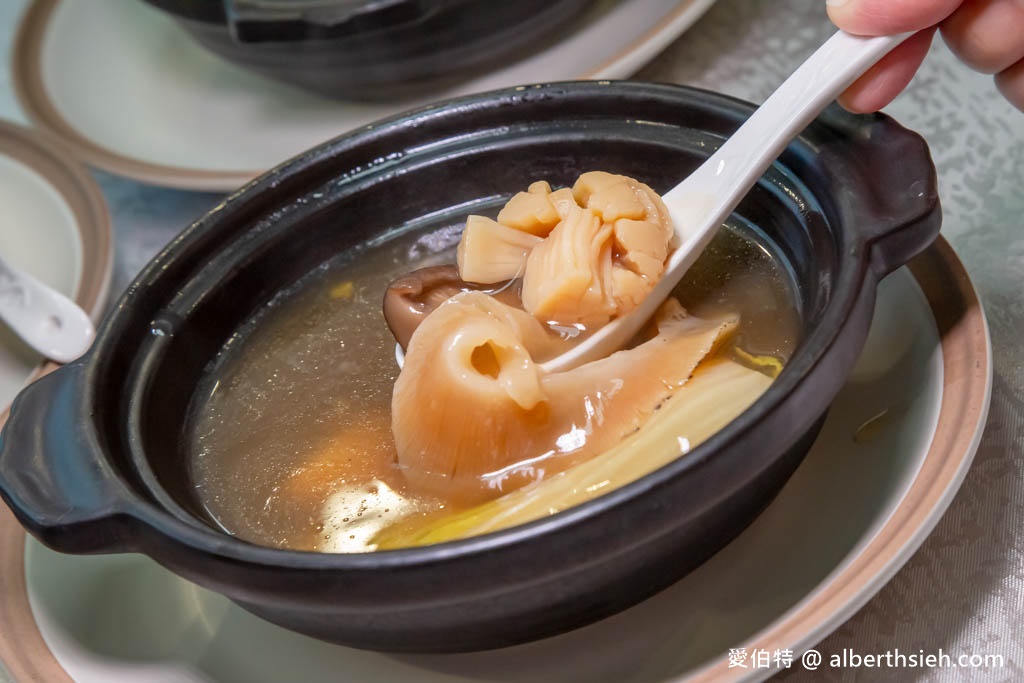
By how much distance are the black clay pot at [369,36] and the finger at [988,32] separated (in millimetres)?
843

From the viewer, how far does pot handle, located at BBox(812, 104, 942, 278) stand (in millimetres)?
884

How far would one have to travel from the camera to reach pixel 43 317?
1.50m

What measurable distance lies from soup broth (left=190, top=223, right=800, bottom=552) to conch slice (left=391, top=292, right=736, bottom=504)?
4 cm

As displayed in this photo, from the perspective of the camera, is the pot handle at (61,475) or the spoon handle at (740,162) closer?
the pot handle at (61,475)

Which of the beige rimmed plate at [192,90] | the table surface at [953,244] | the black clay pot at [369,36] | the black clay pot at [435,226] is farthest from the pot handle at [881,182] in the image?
the black clay pot at [369,36]

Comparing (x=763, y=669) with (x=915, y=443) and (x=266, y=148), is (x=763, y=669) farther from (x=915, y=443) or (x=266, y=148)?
(x=266, y=148)

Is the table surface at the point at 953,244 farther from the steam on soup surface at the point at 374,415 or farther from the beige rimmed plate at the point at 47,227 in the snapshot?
the steam on soup surface at the point at 374,415

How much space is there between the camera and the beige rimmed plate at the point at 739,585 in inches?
33.9

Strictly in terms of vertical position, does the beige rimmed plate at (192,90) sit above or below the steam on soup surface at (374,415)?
above

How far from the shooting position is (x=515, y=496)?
3.05ft

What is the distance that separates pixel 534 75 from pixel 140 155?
0.73 metres

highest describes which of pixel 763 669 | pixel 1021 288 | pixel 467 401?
pixel 1021 288

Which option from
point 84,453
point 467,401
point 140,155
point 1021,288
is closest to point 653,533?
point 467,401

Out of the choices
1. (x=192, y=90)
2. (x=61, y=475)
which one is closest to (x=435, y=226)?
(x=61, y=475)
